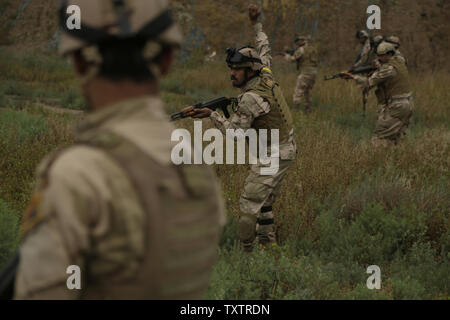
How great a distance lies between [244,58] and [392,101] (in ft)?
16.3

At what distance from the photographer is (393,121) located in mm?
8883

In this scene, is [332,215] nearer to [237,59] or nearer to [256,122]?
[256,122]

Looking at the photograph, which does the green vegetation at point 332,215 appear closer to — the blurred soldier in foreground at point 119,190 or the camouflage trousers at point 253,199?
the camouflage trousers at point 253,199

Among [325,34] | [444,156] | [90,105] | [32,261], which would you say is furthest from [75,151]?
[325,34]

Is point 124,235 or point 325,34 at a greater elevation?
point 325,34

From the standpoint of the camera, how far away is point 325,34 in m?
23.6

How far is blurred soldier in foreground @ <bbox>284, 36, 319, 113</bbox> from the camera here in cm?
1351

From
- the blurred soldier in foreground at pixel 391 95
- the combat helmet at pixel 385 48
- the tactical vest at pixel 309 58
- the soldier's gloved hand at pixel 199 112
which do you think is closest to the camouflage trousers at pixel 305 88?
the tactical vest at pixel 309 58

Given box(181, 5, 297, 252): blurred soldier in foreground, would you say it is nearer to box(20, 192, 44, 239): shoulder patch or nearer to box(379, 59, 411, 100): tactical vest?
box(20, 192, 44, 239): shoulder patch

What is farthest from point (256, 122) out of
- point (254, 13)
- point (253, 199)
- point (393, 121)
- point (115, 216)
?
point (393, 121)

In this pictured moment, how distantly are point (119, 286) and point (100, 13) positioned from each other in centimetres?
72

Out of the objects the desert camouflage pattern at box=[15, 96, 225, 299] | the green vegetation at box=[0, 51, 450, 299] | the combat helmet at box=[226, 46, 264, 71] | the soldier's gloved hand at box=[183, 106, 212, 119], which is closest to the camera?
the desert camouflage pattern at box=[15, 96, 225, 299]

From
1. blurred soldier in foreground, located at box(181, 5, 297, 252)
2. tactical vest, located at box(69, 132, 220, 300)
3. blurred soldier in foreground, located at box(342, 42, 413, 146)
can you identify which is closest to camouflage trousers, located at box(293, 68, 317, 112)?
blurred soldier in foreground, located at box(342, 42, 413, 146)
